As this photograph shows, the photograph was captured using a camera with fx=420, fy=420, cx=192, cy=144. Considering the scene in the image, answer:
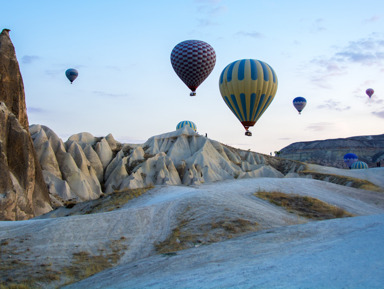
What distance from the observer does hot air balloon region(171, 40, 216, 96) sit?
38500 millimetres

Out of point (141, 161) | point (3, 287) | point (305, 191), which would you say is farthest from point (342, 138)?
point (3, 287)

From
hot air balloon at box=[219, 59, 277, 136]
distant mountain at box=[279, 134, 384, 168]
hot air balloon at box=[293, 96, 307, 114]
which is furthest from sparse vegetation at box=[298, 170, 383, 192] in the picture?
distant mountain at box=[279, 134, 384, 168]

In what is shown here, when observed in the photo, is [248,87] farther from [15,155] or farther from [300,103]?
[300,103]

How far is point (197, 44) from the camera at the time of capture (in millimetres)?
38781

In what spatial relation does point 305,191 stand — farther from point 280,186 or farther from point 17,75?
point 17,75

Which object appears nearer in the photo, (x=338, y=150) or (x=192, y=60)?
(x=192, y=60)

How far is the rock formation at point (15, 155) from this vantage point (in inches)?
1153

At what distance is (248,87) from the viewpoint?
35125 mm

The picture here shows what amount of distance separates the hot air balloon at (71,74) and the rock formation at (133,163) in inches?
331

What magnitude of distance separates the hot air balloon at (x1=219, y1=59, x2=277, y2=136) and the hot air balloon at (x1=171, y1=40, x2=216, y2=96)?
2900 millimetres

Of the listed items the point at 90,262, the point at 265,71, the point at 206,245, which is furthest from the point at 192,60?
the point at 90,262

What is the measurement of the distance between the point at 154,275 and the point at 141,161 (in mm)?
49758

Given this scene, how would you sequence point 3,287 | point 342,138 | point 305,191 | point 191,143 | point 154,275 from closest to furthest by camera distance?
1. point 154,275
2. point 3,287
3. point 305,191
4. point 191,143
5. point 342,138

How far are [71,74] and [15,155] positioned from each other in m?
30.9
